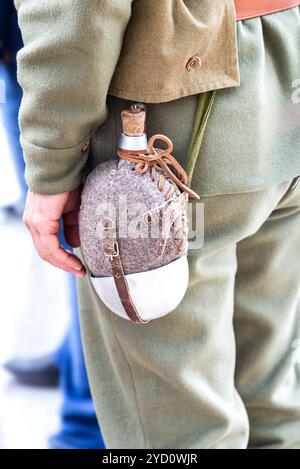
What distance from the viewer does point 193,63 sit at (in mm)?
853

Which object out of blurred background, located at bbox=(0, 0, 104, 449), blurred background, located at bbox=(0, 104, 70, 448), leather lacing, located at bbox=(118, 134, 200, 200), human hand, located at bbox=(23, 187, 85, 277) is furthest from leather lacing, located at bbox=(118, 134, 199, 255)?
blurred background, located at bbox=(0, 104, 70, 448)

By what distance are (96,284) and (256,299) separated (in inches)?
14.9

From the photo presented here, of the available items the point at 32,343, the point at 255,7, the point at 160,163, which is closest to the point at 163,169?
the point at 160,163

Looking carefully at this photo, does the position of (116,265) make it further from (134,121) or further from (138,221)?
(134,121)

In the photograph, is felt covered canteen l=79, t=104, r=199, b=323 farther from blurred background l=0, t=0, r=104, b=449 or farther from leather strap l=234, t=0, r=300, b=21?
blurred background l=0, t=0, r=104, b=449

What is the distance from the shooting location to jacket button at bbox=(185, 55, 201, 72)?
0.85 metres

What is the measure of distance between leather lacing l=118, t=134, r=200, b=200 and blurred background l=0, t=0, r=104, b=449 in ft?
1.44

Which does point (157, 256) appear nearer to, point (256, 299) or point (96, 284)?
point (96, 284)

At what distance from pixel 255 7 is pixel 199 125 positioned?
6.8 inches

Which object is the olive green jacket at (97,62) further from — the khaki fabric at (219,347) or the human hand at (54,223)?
the khaki fabric at (219,347)

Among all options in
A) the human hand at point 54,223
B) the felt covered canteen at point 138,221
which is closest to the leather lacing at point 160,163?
the felt covered canteen at point 138,221

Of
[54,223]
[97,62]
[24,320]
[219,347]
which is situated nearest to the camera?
[97,62]

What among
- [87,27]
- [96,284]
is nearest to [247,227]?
[96,284]

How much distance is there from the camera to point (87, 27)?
0.77 meters
